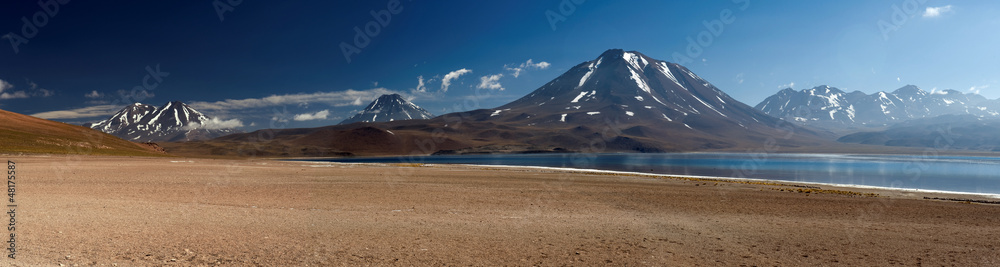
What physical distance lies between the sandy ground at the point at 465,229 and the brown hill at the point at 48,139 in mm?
46364

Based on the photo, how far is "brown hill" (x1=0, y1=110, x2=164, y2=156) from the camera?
5850cm

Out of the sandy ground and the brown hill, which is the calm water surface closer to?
the sandy ground

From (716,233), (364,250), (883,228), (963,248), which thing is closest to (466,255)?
(364,250)

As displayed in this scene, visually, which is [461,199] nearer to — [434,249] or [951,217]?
[434,249]

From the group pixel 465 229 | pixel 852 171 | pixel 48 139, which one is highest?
pixel 48 139

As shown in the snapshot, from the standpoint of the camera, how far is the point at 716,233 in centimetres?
1548

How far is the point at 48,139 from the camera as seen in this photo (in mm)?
64375

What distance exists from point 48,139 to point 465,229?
79387 millimetres

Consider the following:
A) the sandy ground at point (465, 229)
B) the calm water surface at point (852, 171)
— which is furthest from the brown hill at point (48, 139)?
the calm water surface at point (852, 171)

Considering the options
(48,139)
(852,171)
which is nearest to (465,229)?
(48,139)

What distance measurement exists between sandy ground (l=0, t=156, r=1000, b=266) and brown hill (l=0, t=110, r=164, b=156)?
152ft

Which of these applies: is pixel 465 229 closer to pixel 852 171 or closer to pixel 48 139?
pixel 48 139

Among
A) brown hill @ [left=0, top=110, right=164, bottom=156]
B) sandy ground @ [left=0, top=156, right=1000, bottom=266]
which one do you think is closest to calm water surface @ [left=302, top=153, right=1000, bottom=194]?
sandy ground @ [left=0, top=156, right=1000, bottom=266]

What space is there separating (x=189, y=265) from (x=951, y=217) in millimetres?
28817
